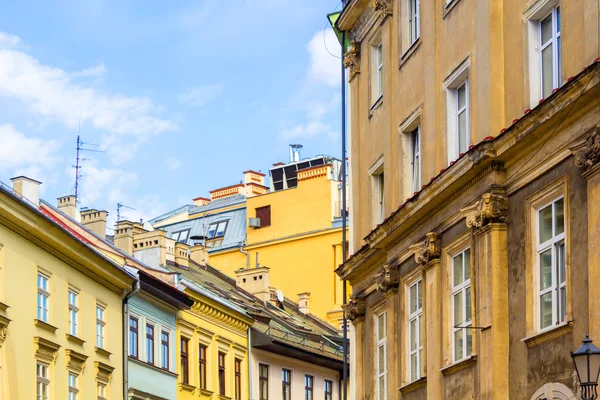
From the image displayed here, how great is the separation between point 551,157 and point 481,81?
11.5 ft

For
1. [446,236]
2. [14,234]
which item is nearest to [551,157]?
[446,236]

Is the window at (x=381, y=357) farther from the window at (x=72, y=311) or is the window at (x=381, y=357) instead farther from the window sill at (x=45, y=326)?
the window at (x=72, y=311)

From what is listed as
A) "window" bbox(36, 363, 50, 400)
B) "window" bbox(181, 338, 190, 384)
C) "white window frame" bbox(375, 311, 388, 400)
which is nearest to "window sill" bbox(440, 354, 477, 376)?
"white window frame" bbox(375, 311, 388, 400)

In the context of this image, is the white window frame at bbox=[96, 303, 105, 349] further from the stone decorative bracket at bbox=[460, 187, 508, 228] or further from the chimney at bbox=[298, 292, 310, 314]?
the chimney at bbox=[298, 292, 310, 314]

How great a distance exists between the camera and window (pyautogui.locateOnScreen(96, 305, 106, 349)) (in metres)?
40.7

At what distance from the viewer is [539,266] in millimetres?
21844

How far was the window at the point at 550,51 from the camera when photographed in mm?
22047

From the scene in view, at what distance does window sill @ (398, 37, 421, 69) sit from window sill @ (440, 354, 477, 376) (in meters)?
7.17

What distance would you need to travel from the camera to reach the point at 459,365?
80.6ft

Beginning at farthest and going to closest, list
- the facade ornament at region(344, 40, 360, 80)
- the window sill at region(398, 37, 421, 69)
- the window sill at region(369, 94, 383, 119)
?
1. the facade ornament at region(344, 40, 360, 80)
2. the window sill at region(369, 94, 383, 119)
3. the window sill at region(398, 37, 421, 69)

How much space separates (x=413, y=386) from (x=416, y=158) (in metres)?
4.88

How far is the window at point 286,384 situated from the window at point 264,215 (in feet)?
48.7

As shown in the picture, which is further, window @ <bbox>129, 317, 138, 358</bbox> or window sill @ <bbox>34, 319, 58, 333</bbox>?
window @ <bbox>129, 317, 138, 358</bbox>

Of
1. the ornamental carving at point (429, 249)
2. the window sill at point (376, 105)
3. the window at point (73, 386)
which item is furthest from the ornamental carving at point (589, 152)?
the window at point (73, 386)
